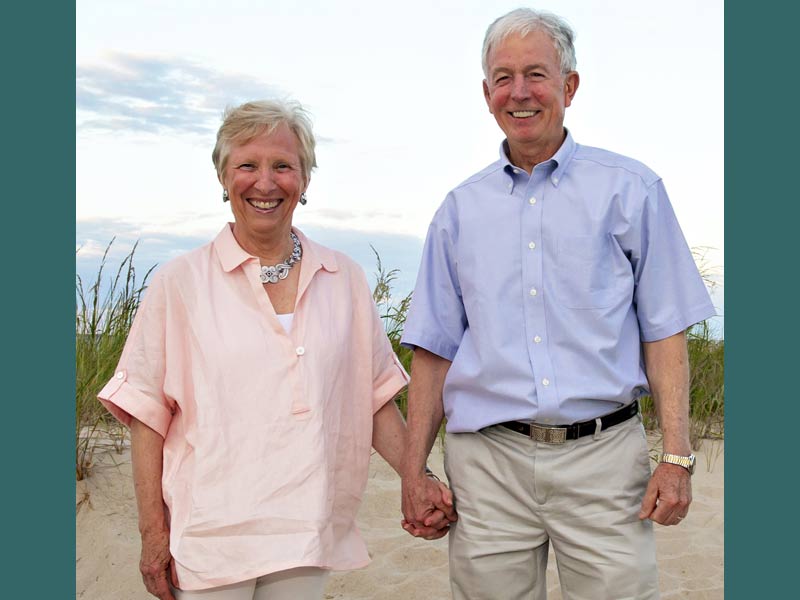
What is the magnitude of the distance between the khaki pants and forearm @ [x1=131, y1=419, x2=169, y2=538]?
95 centimetres

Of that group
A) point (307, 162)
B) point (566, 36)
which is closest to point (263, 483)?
point (307, 162)

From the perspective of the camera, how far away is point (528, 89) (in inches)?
107

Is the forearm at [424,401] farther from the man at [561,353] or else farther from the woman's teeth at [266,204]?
the woman's teeth at [266,204]

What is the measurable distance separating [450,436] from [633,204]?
3.07 ft

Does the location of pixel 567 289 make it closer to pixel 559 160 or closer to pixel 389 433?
pixel 559 160

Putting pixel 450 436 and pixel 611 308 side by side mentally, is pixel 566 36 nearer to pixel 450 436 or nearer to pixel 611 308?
pixel 611 308

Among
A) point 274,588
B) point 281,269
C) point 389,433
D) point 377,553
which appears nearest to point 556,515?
point 389,433

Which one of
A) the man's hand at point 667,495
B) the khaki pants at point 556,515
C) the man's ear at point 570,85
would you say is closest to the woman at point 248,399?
the khaki pants at point 556,515

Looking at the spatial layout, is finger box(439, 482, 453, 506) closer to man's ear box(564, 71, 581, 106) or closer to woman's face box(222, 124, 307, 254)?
woman's face box(222, 124, 307, 254)

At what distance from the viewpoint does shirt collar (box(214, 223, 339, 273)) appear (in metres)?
2.82

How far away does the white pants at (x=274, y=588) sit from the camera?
273cm

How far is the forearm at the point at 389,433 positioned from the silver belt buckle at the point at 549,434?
0.54 metres

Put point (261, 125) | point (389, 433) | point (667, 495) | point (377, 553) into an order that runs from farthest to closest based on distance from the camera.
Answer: point (377, 553)
point (389, 433)
point (261, 125)
point (667, 495)

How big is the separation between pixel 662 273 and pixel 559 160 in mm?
473
